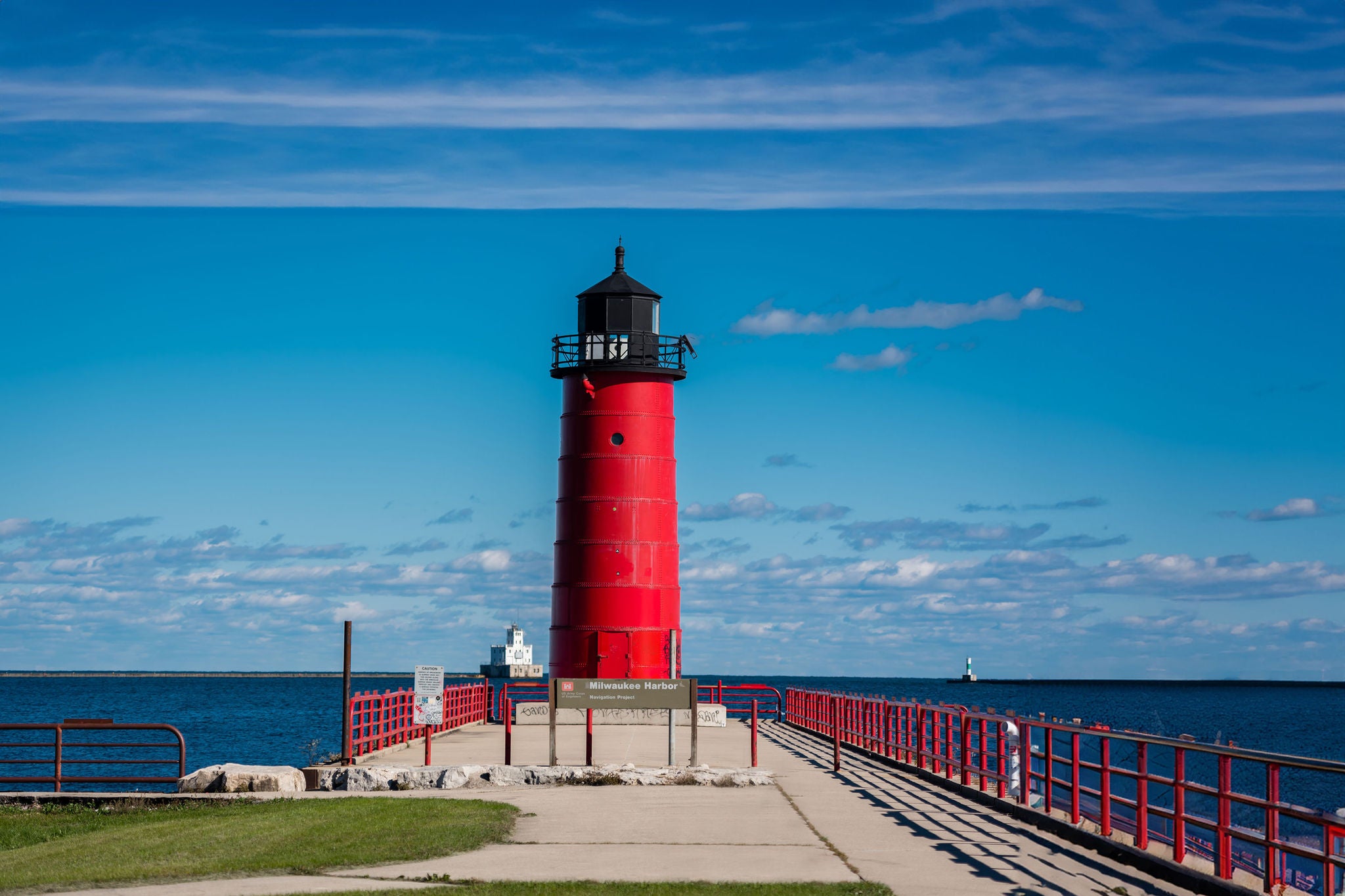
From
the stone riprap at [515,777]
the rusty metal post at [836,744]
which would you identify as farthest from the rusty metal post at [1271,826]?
the rusty metal post at [836,744]

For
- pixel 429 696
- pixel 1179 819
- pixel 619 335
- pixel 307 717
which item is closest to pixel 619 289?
pixel 619 335

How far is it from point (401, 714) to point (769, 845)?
621 inches

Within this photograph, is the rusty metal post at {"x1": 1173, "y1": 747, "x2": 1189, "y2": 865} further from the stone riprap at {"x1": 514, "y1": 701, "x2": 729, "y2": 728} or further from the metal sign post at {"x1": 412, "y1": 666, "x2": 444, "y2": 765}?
the stone riprap at {"x1": 514, "y1": 701, "x2": 729, "y2": 728}

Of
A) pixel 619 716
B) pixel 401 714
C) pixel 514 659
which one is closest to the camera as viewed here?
pixel 401 714

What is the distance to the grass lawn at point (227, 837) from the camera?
440 inches

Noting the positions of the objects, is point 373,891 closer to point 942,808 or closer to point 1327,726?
point 942,808

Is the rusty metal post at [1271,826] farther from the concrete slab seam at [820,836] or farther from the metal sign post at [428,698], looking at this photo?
the metal sign post at [428,698]

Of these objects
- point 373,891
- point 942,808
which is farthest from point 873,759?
point 373,891

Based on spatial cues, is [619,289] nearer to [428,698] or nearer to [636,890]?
[428,698]

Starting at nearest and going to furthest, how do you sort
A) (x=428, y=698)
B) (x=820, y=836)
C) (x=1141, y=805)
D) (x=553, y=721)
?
(x=1141, y=805) → (x=820, y=836) → (x=553, y=721) → (x=428, y=698)

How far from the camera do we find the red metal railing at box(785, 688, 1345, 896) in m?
9.70

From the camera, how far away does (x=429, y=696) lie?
73.1ft

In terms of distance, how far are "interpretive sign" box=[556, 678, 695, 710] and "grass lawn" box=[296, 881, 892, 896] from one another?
32.8ft

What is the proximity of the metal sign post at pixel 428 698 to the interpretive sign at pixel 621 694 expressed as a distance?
2.38 metres
